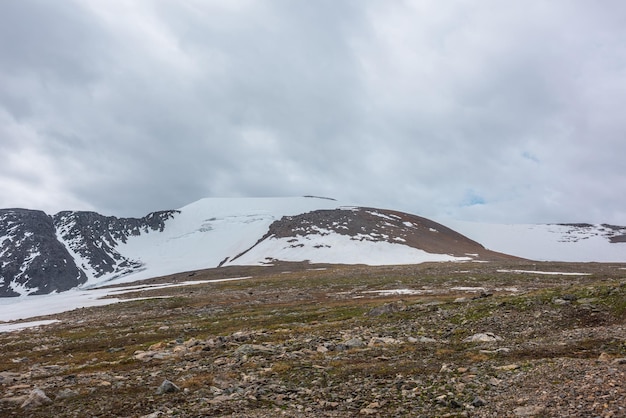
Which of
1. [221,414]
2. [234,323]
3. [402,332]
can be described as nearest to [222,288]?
[234,323]

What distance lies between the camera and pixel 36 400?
16750 millimetres

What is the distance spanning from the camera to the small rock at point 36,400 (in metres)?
16.5

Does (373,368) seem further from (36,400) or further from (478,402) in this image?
(36,400)

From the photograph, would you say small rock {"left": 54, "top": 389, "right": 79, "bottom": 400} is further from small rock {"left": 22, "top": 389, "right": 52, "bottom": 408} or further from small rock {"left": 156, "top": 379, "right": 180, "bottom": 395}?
small rock {"left": 156, "top": 379, "right": 180, "bottom": 395}

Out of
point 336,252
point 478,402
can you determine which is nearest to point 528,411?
point 478,402

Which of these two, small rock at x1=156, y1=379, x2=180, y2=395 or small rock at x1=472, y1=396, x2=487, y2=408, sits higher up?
small rock at x1=472, y1=396, x2=487, y2=408

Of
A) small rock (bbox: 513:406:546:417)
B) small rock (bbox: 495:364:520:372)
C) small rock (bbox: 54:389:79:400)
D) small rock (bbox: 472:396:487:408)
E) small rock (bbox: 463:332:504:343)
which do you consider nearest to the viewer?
small rock (bbox: 513:406:546:417)

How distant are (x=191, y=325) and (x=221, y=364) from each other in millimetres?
22292

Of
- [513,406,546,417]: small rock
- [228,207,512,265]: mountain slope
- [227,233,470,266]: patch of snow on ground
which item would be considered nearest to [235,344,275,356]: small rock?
[513,406,546,417]: small rock

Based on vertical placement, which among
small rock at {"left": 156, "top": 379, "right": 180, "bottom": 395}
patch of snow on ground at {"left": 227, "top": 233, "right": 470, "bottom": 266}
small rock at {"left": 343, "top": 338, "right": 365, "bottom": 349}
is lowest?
small rock at {"left": 156, "top": 379, "right": 180, "bottom": 395}

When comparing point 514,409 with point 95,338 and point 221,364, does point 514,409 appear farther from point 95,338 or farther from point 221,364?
point 95,338

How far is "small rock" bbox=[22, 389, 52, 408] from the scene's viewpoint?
1647cm

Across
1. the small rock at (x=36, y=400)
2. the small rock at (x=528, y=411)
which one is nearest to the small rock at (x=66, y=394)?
the small rock at (x=36, y=400)

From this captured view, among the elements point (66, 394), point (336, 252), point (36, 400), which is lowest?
point (66, 394)
